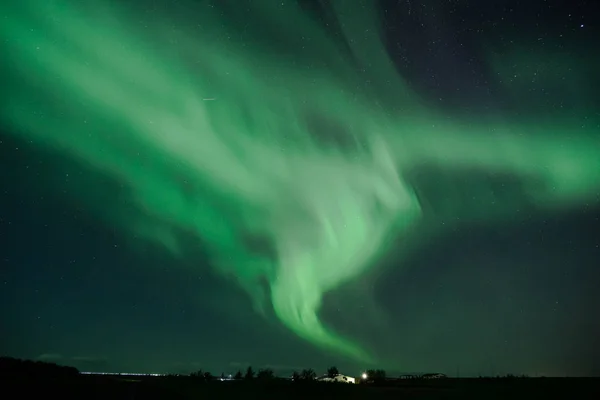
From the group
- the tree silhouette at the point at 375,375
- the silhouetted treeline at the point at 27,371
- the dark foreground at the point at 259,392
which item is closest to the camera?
the dark foreground at the point at 259,392

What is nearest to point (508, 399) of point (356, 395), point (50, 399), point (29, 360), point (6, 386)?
point (356, 395)

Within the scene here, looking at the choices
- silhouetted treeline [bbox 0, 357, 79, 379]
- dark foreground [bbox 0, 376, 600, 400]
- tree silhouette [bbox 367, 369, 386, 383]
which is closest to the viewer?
dark foreground [bbox 0, 376, 600, 400]

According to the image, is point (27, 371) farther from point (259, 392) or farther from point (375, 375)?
point (375, 375)

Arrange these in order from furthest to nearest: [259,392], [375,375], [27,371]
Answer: [375,375]
[27,371]
[259,392]

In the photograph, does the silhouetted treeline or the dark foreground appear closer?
the dark foreground

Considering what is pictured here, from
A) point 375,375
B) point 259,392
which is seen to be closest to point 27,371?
point 259,392

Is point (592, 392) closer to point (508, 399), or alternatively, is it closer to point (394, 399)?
point (508, 399)

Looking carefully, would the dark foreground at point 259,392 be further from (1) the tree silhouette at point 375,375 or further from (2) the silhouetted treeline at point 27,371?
(1) the tree silhouette at point 375,375

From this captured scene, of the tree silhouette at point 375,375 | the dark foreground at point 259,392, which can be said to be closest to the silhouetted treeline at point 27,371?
the dark foreground at point 259,392

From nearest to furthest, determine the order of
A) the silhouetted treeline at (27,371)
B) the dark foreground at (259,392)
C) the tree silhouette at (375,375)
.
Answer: the dark foreground at (259,392)
the silhouetted treeline at (27,371)
the tree silhouette at (375,375)

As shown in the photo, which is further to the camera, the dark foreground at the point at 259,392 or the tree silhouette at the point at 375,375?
the tree silhouette at the point at 375,375

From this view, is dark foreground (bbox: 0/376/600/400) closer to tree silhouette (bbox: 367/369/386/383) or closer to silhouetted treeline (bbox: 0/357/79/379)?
silhouetted treeline (bbox: 0/357/79/379)

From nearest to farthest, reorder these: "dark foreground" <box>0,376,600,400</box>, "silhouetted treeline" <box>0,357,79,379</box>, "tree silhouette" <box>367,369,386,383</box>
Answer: "dark foreground" <box>0,376,600,400</box>
"silhouetted treeline" <box>0,357,79,379</box>
"tree silhouette" <box>367,369,386,383</box>

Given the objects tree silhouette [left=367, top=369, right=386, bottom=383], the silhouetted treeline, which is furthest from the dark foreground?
tree silhouette [left=367, top=369, right=386, bottom=383]
